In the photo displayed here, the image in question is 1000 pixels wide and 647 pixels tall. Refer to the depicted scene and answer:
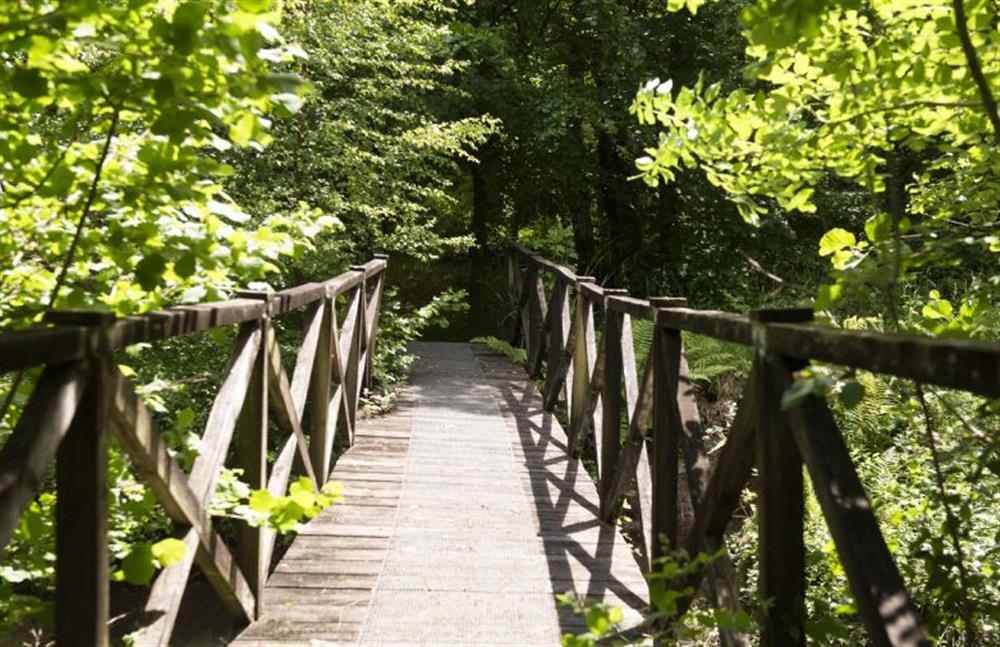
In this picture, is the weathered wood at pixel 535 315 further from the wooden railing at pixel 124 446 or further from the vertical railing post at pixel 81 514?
the vertical railing post at pixel 81 514

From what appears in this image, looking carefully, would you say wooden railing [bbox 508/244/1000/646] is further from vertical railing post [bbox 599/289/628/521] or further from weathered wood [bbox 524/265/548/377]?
weathered wood [bbox 524/265/548/377]

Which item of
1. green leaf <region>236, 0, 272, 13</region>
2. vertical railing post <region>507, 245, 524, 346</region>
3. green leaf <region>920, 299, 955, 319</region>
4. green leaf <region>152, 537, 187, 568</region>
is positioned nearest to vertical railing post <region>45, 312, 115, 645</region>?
green leaf <region>152, 537, 187, 568</region>

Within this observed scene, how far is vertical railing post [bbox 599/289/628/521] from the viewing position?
179 inches

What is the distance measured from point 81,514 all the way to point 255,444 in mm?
1453

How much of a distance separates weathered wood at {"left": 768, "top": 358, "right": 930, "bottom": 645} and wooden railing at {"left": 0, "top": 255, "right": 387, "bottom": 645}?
1.43m

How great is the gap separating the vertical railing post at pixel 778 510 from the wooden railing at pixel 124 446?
143 centimetres

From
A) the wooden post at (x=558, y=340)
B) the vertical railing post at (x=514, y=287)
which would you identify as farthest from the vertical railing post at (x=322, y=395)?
the vertical railing post at (x=514, y=287)

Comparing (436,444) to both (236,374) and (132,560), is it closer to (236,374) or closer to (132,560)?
(236,374)

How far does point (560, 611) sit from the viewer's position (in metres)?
3.37

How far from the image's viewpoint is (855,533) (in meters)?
1.64

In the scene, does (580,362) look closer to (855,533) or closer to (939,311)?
(939,311)

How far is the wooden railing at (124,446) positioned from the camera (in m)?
1.55

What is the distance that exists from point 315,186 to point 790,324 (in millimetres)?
5567

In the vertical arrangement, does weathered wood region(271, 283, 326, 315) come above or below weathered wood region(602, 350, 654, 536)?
above
